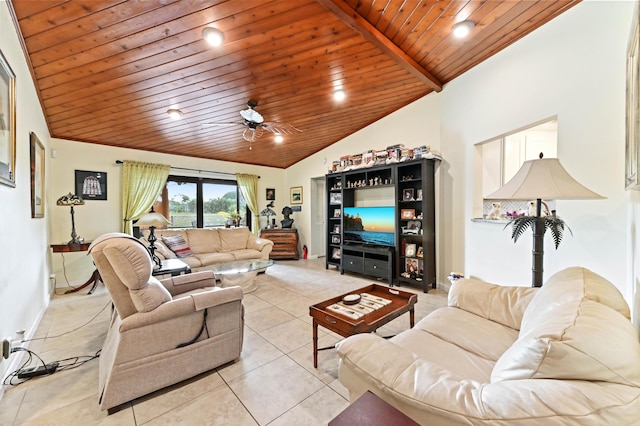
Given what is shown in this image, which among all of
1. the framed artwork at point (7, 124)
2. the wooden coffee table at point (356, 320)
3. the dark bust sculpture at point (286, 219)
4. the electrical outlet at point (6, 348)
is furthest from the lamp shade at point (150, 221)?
the dark bust sculpture at point (286, 219)

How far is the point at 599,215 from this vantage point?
194 cm

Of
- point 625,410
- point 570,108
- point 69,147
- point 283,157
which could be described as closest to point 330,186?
point 283,157

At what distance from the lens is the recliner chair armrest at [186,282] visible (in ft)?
7.56

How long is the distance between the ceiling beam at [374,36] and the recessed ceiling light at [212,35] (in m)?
0.90

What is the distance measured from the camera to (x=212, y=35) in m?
2.23

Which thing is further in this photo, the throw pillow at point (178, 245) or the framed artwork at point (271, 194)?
the framed artwork at point (271, 194)

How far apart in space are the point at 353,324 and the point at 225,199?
17.0 feet

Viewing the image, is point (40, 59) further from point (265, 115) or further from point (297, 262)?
point (297, 262)

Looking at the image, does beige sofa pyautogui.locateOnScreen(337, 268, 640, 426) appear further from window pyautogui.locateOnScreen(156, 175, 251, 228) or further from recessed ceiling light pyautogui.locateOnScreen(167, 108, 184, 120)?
window pyautogui.locateOnScreen(156, 175, 251, 228)

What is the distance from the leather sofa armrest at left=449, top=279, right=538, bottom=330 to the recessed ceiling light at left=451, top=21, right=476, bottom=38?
232 cm

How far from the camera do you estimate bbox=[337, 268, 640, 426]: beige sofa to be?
61cm

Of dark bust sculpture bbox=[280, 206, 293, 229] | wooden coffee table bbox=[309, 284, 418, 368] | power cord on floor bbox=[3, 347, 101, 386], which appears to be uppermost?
dark bust sculpture bbox=[280, 206, 293, 229]

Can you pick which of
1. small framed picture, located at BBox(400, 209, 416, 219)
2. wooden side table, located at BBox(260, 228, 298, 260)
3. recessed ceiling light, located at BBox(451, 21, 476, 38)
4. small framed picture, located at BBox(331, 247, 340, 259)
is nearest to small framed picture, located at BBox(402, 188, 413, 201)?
small framed picture, located at BBox(400, 209, 416, 219)

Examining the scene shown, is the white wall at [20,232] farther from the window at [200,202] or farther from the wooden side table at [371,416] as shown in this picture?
the wooden side table at [371,416]
